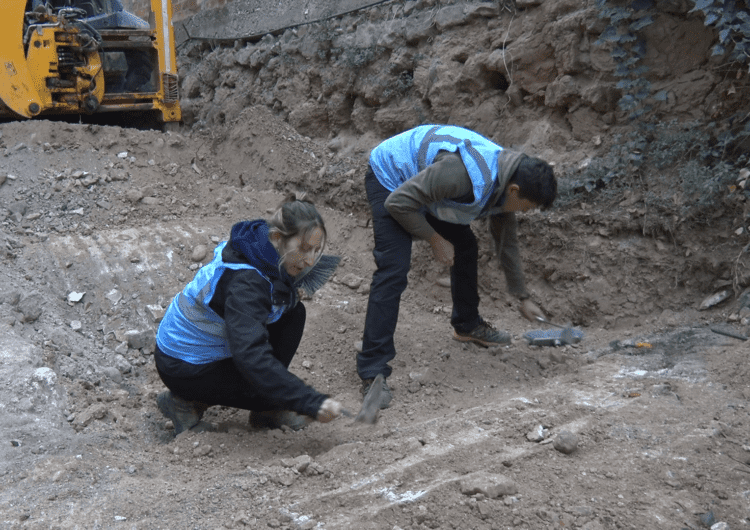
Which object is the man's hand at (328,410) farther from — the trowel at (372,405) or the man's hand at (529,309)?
the man's hand at (529,309)

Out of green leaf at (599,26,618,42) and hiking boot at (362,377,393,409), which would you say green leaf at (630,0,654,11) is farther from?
hiking boot at (362,377,393,409)

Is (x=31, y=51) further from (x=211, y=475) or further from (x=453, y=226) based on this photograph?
(x=211, y=475)

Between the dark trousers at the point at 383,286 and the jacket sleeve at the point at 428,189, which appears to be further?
the dark trousers at the point at 383,286

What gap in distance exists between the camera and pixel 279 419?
3.02 meters

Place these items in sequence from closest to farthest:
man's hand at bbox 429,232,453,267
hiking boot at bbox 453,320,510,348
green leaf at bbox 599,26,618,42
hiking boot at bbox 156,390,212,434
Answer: hiking boot at bbox 156,390,212,434, man's hand at bbox 429,232,453,267, hiking boot at bbox 453,320,510,348, green leaf at bbox 599,26,618,42

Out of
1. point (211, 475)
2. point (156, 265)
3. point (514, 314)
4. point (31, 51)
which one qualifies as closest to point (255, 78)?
point (31, 51)

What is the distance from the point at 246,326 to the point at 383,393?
1.02 m

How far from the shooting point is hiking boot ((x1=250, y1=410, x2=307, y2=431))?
9.87ft

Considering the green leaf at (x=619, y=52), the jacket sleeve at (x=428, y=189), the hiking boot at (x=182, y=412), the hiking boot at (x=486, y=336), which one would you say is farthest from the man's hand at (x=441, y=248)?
the green leaf at (x=619, y=52)

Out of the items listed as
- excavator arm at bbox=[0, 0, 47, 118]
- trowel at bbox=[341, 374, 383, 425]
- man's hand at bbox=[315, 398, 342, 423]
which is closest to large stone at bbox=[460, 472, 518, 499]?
man's hand at bbox=[315, 398, 342, 423]

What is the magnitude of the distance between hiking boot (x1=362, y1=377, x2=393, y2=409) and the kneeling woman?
0.43 m

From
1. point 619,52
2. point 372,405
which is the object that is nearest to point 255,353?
point 372,405

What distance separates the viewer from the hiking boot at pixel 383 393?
316 cm

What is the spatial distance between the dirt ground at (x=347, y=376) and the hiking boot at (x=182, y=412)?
0.25 ft
